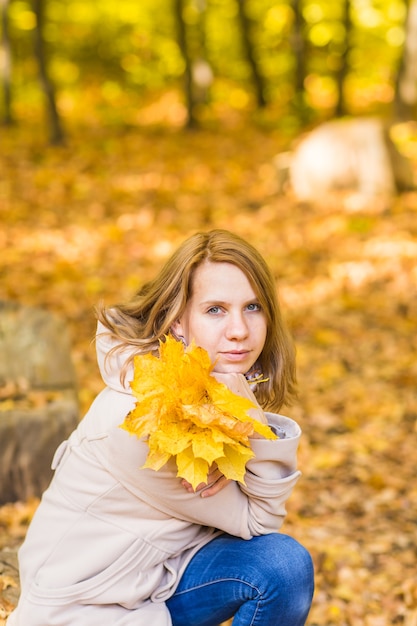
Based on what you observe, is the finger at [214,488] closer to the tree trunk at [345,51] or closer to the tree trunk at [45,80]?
the tree trunk at [45,80]

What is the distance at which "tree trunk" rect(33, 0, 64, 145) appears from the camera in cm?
1113

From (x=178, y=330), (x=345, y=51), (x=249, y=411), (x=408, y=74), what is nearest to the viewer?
(x=249, y=411)

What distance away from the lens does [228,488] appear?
2.25 metres

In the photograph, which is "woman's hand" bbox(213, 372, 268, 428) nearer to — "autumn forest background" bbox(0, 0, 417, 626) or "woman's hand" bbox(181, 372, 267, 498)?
"woman's hand" bbox(181, 372, 267, 498)

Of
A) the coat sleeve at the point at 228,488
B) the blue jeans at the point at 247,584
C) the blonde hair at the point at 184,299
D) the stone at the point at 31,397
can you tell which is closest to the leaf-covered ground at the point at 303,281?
the stone at the point at 31,397

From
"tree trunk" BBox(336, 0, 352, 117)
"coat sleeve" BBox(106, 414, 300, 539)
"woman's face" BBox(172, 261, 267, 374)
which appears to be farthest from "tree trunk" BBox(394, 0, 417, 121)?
"coat sleeve" BBox(106, 414, 300, 539)

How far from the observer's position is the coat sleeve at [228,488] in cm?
215

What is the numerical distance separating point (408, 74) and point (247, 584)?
11676 mm

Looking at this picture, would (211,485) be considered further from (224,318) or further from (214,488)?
(224,318)

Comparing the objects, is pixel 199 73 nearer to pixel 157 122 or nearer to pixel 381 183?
pixel 157 122

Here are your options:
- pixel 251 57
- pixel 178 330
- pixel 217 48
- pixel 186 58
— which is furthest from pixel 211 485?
pixel 217 48

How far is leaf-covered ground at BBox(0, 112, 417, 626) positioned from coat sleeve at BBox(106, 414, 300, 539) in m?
0.82

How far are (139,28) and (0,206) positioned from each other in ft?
32.5

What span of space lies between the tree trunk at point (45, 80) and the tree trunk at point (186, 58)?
259cm
